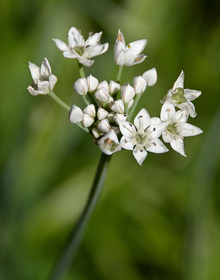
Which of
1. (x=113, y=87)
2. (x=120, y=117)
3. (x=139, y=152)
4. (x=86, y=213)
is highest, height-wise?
(x=113, y=87)

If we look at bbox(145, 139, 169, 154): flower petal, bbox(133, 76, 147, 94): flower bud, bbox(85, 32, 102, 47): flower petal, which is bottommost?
bbox(145, 139, 169, 154): flower petal

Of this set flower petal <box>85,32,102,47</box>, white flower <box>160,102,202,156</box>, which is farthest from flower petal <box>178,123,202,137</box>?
flower petal <box>85,32,102,47</box>

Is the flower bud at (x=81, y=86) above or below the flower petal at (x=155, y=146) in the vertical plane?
above

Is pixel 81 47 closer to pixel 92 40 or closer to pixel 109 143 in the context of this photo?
pixel 92 40

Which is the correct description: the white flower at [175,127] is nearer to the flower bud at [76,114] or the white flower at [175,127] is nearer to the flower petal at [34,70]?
the flower bud at [76,114]

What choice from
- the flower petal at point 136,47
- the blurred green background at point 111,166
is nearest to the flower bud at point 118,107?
the flower petal at point 136,47

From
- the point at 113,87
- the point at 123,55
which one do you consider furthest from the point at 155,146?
the point at 123,55

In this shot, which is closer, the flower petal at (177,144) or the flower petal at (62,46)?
the flower petal at (177,144)

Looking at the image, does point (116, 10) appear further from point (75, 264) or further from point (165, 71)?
point (75, 264)

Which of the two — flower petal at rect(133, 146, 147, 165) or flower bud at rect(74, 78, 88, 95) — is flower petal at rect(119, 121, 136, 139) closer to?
flower petal at rect(133, 146, 147, 165)
